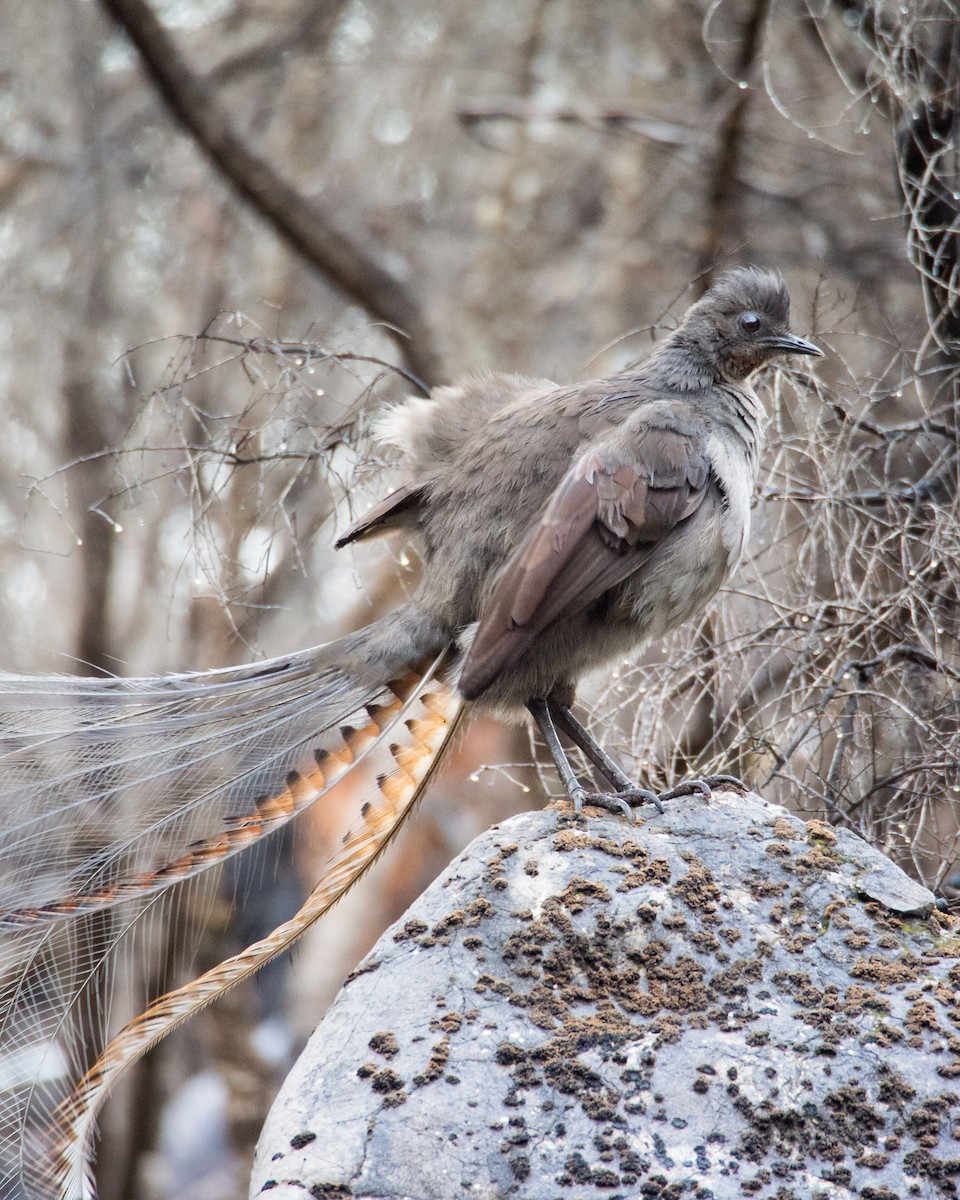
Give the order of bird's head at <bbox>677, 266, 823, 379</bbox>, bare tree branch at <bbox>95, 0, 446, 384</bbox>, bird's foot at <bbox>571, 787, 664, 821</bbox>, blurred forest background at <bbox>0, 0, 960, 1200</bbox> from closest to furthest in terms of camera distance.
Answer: bird's foot at <bbox>571, 787, 664, 821</bbox>, bird's head at <bbox>677, 266, 823, 379</bbox>, blurred forest background at <bbox>0, 0, 960, 1200</bbox>, bare tree branch at <bbox>95, 0, 446, 384</bbox>

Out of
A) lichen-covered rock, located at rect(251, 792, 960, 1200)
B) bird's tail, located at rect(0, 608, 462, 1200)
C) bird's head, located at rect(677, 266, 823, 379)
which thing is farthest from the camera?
bird's head, located at rect(677, 266, 823, 379)

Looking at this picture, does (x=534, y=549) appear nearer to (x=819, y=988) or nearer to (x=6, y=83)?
(x=819, y=988)

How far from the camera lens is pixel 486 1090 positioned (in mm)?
2371

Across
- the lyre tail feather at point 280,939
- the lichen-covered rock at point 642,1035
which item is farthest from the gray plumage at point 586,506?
the lichen-covered rock at point 642,1035

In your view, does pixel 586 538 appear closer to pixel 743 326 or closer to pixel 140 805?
pixel 743 326

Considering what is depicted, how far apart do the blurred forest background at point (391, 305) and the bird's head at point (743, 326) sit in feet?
0.68

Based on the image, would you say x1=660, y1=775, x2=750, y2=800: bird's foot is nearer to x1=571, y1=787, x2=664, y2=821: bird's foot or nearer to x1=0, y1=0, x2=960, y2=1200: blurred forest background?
x1=571, y1=787, x2=664, y2=821: bird's foot

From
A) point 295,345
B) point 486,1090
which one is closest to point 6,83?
point 295,345

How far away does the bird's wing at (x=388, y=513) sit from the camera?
160 inches

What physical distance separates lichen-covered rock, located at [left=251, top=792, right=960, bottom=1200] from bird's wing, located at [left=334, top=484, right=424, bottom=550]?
1.33 m

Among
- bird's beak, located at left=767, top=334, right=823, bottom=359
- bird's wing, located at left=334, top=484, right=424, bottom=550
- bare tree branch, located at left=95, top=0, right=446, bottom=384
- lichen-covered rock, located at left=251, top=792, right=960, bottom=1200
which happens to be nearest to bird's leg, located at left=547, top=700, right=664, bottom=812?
lichen-covered rock, located at left=251, top=792, right=960, bottom=1200

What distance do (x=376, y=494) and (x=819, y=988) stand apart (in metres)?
2.72

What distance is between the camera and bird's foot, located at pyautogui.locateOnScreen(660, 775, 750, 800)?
337 cm

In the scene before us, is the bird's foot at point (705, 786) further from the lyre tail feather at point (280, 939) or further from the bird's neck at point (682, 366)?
the bird's neck at point (682, 366)
